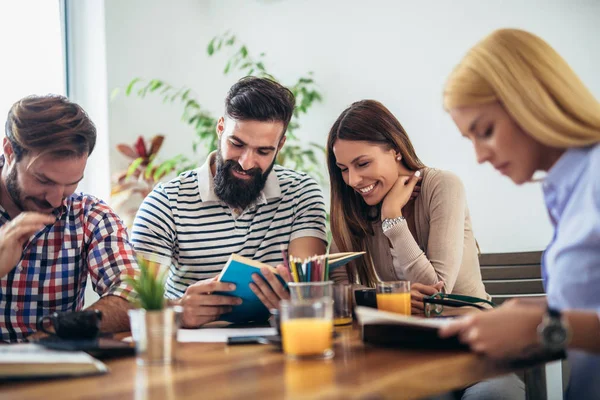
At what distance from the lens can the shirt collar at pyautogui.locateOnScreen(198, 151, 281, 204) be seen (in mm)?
2340

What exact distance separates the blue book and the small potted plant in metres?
0.35

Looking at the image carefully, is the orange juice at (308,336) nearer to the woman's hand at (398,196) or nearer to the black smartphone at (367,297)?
the black smartphone at (367,297)

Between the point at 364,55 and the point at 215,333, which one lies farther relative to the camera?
the point at 364,55

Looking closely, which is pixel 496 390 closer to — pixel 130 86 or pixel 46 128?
pixel 46 128

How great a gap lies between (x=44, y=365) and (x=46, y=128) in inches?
38.2

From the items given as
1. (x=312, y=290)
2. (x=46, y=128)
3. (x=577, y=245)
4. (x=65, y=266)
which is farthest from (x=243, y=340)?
(x=46, y=128)

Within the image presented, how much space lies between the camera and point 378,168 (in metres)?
2.30

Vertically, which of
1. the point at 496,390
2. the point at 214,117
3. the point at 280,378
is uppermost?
the point at 214,117

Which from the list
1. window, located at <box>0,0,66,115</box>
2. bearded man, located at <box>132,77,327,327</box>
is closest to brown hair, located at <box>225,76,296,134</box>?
bearded man, located at <box>132,77,327,327</box>

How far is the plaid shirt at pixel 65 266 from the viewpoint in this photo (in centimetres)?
194

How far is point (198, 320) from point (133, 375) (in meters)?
0.64

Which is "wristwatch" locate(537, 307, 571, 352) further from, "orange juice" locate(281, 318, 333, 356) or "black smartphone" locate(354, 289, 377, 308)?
"black smartphone" locate(354, 289, 377, 308)

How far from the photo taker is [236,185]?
232 centimetres

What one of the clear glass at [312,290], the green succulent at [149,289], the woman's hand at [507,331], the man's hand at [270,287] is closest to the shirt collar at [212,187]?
the man's hand at [270,287]
